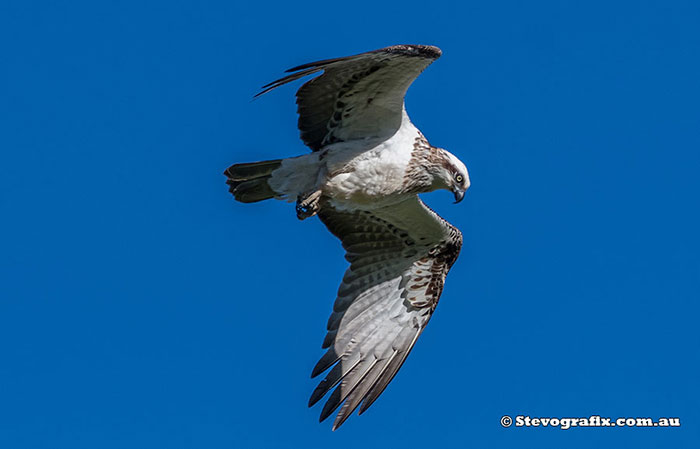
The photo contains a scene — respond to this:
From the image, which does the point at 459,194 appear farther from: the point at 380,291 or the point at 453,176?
the point at 380,291

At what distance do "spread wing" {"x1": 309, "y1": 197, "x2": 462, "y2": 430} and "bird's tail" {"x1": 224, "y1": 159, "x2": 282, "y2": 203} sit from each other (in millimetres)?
799

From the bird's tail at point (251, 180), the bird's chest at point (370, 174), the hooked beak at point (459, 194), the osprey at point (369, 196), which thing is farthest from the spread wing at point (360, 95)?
the hooked beak at point (459, 194)

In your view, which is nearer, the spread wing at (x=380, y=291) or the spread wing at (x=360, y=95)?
the spread wing at (x=360, y=95)

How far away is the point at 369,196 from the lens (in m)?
9.96

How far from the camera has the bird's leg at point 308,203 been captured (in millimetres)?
9945

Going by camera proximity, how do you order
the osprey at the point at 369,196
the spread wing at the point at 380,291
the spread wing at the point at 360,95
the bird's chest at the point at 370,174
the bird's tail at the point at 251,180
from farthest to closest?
1. the spread wing at the point at 380,291
2. the bird's tail at the point at 251,180
3. the bird's chest at the point at 370,174
4. the osprey at the point at 369,196
5. the spread wing at the point at 360,95

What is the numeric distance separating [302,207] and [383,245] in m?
1.85

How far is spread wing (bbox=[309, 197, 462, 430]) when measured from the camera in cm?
1065

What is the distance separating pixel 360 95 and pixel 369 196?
1.06 m

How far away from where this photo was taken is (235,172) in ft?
32.6

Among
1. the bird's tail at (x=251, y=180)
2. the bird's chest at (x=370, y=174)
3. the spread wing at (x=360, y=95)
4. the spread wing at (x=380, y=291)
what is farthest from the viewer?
the spread wing at (x=380, y=291)

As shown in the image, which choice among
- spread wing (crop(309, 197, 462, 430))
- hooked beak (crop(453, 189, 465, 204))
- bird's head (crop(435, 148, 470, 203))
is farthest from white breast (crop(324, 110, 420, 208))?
spread wing (crop(309, 197, 462, 430))

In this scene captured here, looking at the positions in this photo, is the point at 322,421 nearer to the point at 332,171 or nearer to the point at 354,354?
the point at 354,354

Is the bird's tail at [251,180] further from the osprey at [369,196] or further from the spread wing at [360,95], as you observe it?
the spread wing at [360,95]
